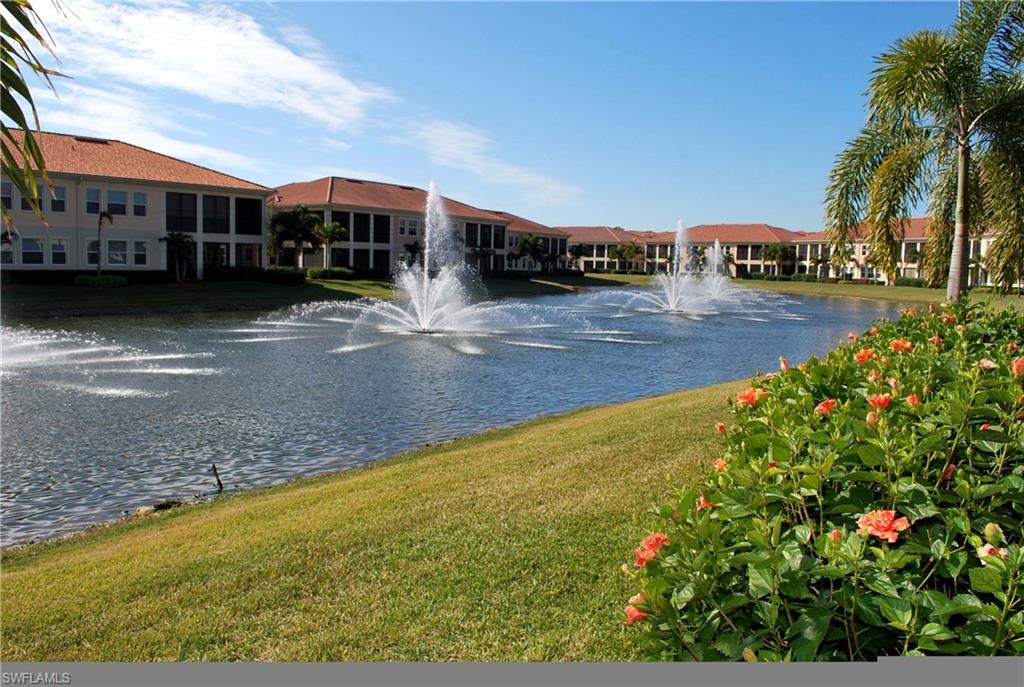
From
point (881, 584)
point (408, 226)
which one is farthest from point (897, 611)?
point (408, 226)

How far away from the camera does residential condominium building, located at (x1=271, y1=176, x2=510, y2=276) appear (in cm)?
6519

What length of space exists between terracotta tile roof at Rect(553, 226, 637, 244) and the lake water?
91555 millimetres

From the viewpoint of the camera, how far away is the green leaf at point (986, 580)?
253 cm

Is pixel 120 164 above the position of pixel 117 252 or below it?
above

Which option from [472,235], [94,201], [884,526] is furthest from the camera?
[472,235]

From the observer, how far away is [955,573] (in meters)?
2.65

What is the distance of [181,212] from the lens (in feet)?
160

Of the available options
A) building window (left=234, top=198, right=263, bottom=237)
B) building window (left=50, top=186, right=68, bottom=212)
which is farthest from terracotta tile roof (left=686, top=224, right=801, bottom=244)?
building window (left=50, top=186, right=68, bottom=212)

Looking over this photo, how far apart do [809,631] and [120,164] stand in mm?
51508

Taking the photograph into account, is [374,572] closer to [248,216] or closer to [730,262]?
[248,216]

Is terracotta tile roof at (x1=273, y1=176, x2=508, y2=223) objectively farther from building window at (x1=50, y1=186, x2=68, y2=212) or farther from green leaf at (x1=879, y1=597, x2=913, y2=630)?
green leaf at (x1=879, y1=597, x2=913, y2=630)

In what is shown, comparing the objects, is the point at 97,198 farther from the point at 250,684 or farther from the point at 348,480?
the point at 250,684

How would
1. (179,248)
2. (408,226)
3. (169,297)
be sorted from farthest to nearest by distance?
(408,226) < (179,248) < (169,297)

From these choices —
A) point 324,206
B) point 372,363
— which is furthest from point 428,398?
A: point 324,206
